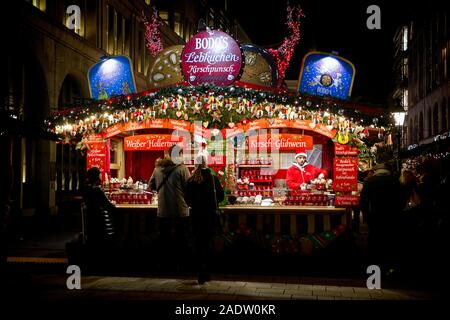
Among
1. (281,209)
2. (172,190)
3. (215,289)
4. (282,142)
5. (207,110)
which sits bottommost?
(215,289)

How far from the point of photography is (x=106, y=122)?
1182 centimetres

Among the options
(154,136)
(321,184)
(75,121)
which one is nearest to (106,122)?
(75,121)

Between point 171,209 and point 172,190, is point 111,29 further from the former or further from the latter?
point 171,209

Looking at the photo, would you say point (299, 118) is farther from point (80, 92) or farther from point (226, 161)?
point (80, 92)

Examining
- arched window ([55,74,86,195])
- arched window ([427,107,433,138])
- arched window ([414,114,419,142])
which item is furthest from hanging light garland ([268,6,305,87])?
arched window ([414,114,419,142])

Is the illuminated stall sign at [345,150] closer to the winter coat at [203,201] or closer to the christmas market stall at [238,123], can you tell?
the christmas market stall at [238,123]

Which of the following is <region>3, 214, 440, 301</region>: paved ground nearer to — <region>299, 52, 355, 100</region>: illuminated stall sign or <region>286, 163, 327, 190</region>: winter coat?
<region>286, 163, 327, 190</region>: winter coat

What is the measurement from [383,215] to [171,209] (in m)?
3.74

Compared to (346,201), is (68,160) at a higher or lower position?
higher

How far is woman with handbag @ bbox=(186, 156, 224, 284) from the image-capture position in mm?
8227

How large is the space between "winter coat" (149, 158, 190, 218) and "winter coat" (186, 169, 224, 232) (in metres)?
0.49

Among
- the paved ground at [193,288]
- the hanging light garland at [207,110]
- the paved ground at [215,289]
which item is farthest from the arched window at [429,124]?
the paved ground at [215,289]

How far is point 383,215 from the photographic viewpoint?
852 cm

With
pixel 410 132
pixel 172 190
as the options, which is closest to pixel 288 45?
pixel 172 190
